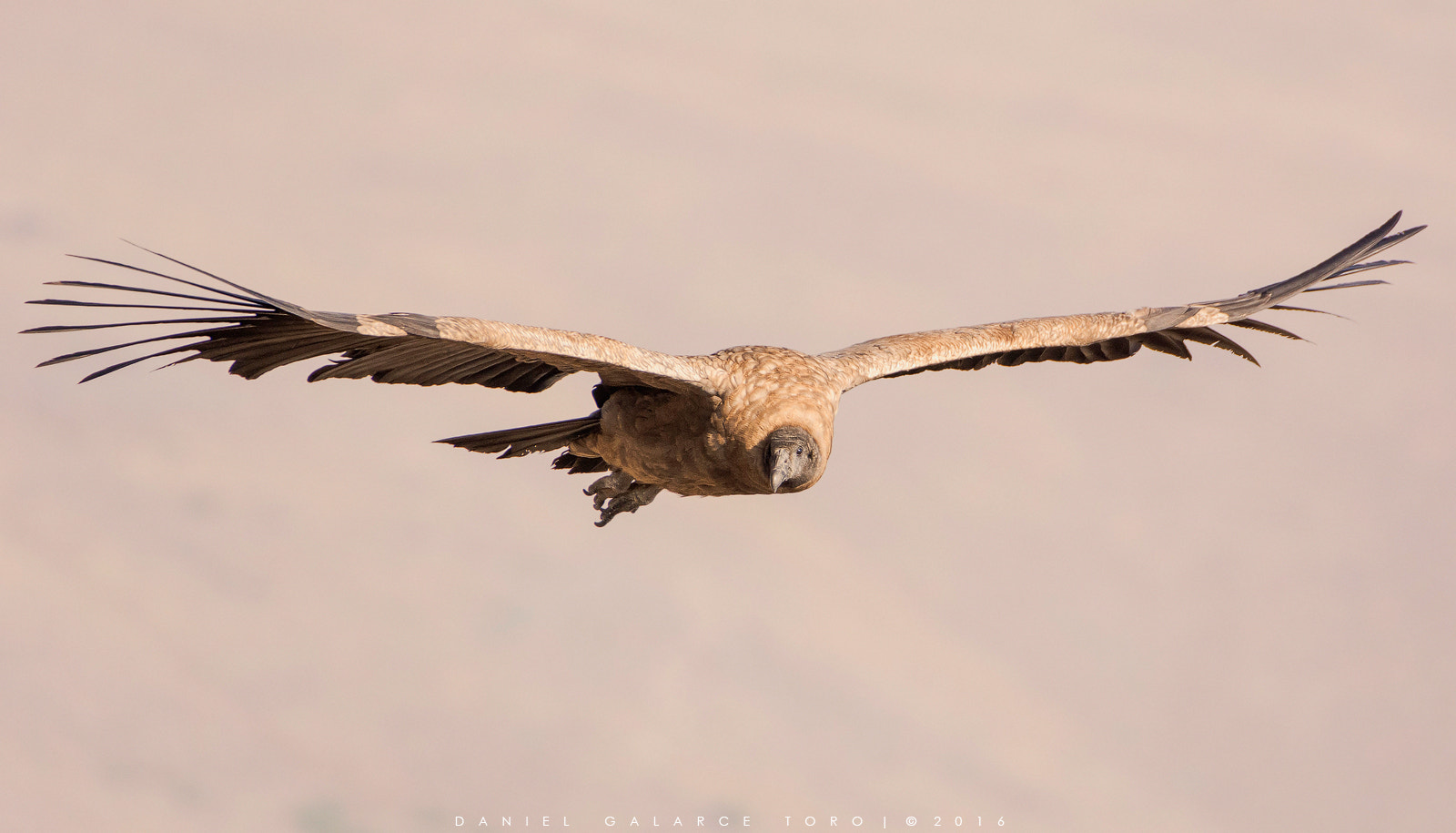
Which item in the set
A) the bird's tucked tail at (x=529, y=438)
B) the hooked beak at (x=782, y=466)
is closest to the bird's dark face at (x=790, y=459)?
the hooked beak at (x=782, y=466)

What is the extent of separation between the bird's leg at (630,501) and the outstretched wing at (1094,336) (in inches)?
83.1

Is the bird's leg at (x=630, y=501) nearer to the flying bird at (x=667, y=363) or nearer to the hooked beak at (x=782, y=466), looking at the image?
the flying bird at (x=667, y=363)

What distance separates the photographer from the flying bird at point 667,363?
8.80 m

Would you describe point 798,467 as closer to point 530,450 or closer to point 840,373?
point 840,373

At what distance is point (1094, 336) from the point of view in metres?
12.0

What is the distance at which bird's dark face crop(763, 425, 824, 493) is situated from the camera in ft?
30.4

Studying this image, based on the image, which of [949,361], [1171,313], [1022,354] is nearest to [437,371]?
[949,361]

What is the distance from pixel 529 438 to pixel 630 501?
1.19 metres

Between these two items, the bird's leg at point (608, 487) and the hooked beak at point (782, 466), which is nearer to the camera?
the hooked beak at point (782, 466)

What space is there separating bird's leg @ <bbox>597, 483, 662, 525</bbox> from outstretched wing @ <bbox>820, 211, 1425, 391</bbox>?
211 cm

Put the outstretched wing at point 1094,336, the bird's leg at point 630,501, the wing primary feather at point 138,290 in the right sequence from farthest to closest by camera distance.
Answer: the bird's leg at point 630,501
the outstretched wing at point 1094,336
the wing primary feather at point 138,290

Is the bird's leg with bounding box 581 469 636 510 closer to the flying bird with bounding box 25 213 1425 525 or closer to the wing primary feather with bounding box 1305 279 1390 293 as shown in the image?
the flying bird with bounding box 25 213 1425 525

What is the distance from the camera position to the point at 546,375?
10.8 metres

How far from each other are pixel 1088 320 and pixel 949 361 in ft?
4.87
